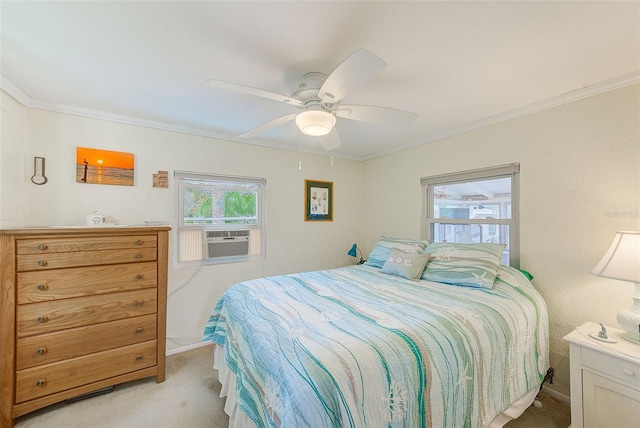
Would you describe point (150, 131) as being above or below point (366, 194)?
above

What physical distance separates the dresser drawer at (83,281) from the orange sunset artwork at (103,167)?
34.6 inches

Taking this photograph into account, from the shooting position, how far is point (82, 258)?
1.90m

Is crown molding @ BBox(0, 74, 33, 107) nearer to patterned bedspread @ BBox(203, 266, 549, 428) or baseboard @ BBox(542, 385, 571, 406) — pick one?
patterned bedspread @ BBox(203, 266, 549, 428)

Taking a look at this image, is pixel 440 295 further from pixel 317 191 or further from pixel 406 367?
pixel 317 191

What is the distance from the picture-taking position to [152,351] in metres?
2.14

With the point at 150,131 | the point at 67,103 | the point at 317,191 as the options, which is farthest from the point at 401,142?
the point at 67,103

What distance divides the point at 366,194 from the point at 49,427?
375cm

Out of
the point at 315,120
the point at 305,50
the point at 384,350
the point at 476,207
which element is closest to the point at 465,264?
the point at 476,207

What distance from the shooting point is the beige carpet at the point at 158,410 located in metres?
1.72

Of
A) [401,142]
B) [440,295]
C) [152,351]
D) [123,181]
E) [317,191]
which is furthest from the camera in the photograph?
[317,191]

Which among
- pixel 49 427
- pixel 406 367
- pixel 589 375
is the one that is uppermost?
pixel 406 367

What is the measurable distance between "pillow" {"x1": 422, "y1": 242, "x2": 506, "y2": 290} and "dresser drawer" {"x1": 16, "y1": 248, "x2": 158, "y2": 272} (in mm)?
2445

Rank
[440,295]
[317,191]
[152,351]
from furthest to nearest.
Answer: [317,191], [152,351], [440,295]

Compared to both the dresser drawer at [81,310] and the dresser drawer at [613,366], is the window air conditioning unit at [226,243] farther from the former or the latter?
the dresser drawer at [613,366]
